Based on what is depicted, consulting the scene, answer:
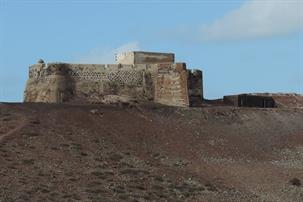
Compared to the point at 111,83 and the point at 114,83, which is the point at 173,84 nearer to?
the point at 114,83

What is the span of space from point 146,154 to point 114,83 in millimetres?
11484

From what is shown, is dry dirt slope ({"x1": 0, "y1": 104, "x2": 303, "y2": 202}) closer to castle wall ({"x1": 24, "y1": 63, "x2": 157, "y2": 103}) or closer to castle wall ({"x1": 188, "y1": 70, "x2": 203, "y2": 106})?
castle wall ({"x1": 188, "y1": 70, "x2": 203, "y2": 106})

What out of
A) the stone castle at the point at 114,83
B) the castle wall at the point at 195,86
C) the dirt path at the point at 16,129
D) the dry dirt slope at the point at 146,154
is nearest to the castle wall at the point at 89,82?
the stone castle at the point at 114,83

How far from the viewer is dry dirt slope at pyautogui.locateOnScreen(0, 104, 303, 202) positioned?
3688 cm

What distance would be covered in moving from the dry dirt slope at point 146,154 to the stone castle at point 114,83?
9.36 feet

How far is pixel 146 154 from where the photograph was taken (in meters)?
43.6

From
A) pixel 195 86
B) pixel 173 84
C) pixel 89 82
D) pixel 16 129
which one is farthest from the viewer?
pixel 195 86

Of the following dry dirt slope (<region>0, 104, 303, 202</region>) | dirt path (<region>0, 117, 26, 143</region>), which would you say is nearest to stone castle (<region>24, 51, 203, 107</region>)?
dry dirt slope (<region>0, 104, 303, 202</region>)

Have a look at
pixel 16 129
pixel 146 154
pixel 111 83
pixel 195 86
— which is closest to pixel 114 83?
pixel 111 83

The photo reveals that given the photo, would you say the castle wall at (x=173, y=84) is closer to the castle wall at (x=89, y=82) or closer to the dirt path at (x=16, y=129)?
the castle wall at (x=89, y=82)

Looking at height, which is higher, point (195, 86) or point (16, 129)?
point (195, 86)

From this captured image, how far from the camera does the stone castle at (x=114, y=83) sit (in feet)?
173

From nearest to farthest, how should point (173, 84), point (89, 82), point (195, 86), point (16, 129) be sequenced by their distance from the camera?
point (16, 129) → point (89, 82) → point (173, 84) → point (195, 86)

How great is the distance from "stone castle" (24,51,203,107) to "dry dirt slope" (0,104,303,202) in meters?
2.85
